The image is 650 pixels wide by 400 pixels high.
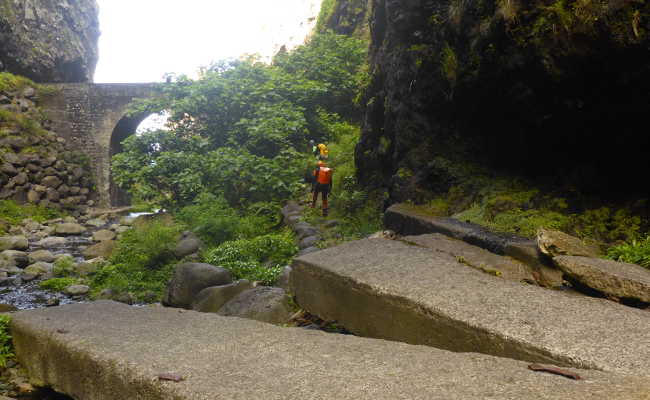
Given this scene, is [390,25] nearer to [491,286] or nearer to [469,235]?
[469,235]

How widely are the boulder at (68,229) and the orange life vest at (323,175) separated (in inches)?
347

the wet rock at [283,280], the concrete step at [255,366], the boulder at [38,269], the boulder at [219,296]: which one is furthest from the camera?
the boulder at [38,269]

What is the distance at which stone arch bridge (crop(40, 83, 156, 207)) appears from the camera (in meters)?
21.0

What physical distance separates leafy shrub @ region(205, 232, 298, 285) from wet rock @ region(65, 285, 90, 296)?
216cm

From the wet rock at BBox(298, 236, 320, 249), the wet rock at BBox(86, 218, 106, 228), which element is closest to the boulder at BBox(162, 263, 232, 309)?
the wet rock at BBox(298, 236, 320, 249)

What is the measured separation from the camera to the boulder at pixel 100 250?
439 inches

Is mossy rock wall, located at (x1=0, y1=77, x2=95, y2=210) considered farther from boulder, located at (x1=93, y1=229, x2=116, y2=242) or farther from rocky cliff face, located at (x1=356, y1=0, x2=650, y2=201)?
rocky cliff face, located at (x1=356, y1=0, x2=650, y2=201)

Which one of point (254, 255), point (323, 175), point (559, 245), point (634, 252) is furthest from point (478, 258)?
point (323, 175)

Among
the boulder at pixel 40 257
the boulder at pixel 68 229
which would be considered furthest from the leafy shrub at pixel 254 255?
the boulder at pixel 68 229

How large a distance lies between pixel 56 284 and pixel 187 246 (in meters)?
2.43

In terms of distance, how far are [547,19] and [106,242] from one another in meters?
10.8

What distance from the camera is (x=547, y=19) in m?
4.76

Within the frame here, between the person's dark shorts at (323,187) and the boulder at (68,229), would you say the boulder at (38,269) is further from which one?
the person's dark shorts at (323,187)

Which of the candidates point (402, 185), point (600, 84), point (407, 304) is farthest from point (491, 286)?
point (402, 185)
